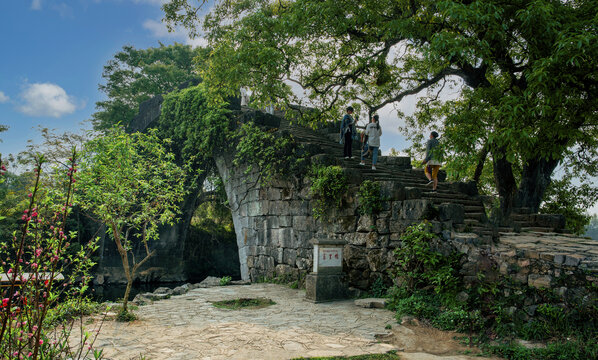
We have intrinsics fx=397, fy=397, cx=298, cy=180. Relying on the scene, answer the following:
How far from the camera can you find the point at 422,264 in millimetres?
5445

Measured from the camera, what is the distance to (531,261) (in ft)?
14.4

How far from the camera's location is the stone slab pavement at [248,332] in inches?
141

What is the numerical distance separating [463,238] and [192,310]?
12.4ft

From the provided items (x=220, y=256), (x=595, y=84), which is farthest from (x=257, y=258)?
(x=220, y=256)

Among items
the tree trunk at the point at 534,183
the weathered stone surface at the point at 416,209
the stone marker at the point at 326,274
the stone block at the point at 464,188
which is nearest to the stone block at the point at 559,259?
the weathered stone surface at the point at 416,209

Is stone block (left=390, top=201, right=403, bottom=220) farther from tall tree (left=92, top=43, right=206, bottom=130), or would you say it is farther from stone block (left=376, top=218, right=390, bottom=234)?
tall tree (left=92, top=43, right=206, bottom=130)

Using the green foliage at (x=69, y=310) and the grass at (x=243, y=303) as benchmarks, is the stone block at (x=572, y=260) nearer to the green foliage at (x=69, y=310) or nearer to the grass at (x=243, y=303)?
the grass at (x=243, y=303)

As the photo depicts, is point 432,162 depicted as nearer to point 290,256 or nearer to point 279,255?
point 290,256

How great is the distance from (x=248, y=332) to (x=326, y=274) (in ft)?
7.10

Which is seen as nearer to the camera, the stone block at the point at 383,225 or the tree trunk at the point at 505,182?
the stone block at the point at 383,225

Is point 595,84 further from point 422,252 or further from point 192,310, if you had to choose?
point 192,310

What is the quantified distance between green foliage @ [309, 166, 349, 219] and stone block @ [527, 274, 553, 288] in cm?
331

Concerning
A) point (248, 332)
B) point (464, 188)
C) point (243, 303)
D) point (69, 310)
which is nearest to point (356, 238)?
point (243, 303)

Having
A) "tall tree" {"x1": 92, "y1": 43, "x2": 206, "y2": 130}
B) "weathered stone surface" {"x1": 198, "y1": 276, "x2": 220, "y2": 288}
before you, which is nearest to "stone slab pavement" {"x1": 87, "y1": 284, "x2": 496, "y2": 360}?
"weathered stone surface" {"x1": 198, "y1": 276, "x2": 220, "y2": 288}
